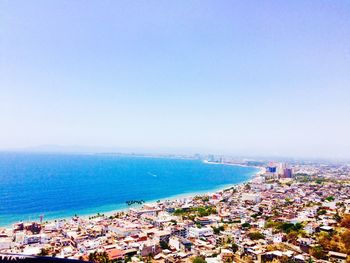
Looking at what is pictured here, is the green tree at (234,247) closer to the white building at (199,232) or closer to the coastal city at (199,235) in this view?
the coastal city at (199,235)

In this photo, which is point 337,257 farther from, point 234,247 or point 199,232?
point 199,232

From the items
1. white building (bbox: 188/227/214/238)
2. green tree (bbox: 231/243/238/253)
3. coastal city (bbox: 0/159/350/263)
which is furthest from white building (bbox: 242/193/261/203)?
green tree (bbox: 231/243/238/253)

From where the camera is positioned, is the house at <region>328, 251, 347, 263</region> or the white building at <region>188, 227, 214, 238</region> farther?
the white building at <region>188, 227, 214, 238</region>

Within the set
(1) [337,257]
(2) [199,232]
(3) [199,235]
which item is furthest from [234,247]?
(1) [337,257]

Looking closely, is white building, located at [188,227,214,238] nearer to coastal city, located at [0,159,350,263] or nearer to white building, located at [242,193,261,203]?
coastal city, located at [0,159,350,263]

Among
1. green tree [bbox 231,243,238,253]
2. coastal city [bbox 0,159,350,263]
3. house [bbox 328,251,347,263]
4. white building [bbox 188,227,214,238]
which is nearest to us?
house [bbox 328,251,347,263]

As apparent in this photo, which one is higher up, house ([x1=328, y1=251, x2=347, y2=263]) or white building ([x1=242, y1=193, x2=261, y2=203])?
house ([x1=328, y1=251, x2=347, y2=263])

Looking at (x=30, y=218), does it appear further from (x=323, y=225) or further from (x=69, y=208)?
(x=323, y=225)

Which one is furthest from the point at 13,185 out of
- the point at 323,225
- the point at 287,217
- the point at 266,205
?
the point at 323,225

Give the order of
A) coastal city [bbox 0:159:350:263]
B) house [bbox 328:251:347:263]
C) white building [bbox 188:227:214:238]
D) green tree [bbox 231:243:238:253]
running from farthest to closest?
white building [bbox 188:227:214:238] < green tree [bbox 231:243:238:253] < coastal city [bbox 0:159:350:263] < house [bbox 328:251:347:263]
